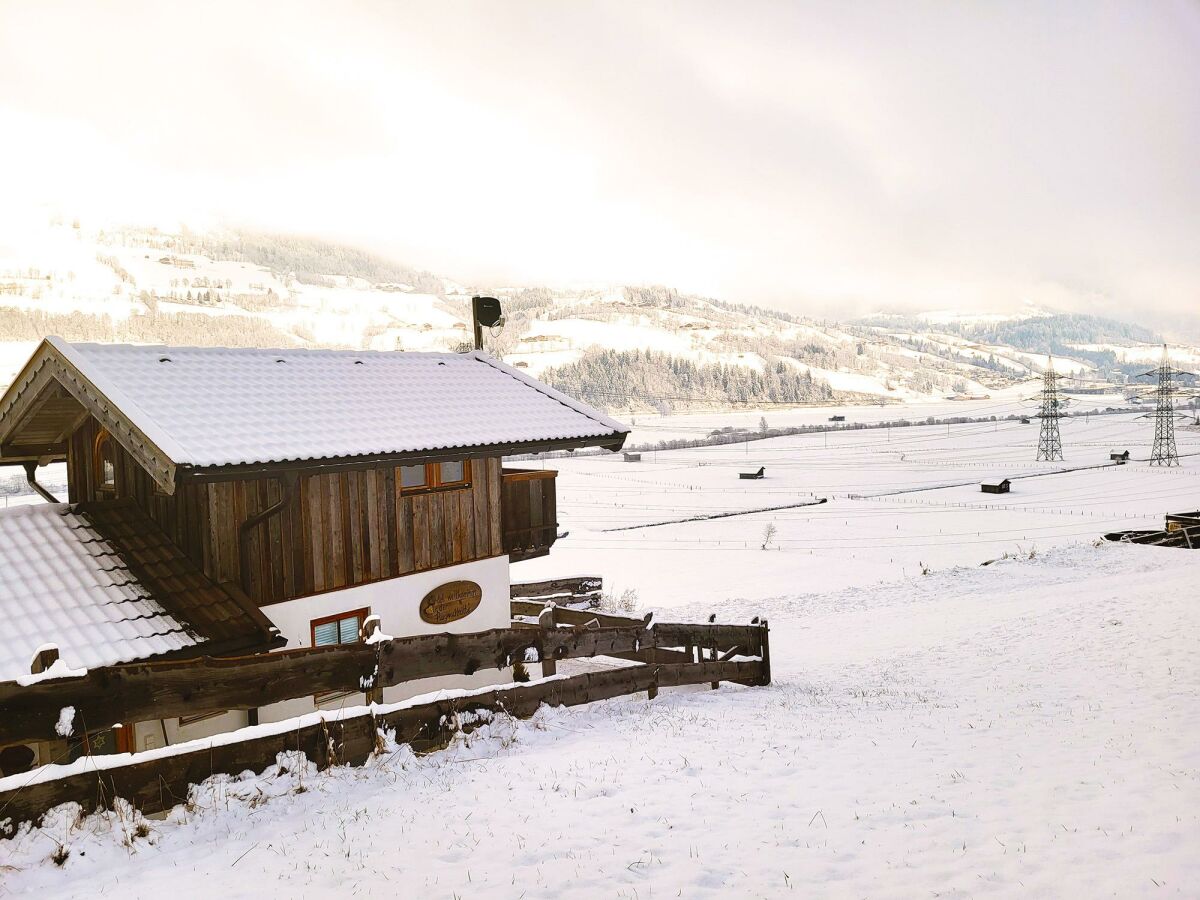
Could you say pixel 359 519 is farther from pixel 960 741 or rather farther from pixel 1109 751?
pixel 1109 751

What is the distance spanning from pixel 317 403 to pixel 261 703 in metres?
6.00

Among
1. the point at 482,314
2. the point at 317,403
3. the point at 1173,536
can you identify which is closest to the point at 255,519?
the point at 317,403

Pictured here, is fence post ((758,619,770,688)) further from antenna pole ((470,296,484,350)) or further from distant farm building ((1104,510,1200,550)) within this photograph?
distant farm building ((1104,510,1200,550))

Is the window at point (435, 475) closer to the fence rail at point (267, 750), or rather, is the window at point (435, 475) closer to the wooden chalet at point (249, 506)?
the wooden chalet at point (249, 506)

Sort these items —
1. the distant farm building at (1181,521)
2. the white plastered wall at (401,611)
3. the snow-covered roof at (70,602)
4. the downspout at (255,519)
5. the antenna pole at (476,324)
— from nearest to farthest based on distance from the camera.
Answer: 1. the snow-covered roof at (70,602)
2. the downspout at (255,519)
3. the white plastered wall at (401,611)
4. the antenna pole at (476,324)
5. the distant farm building at (1181,521)

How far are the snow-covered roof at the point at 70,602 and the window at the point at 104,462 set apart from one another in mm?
1029

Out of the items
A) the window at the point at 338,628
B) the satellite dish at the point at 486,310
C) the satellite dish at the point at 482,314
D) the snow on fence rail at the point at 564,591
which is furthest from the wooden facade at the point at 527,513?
the snow on fence rail at the point at 564,591

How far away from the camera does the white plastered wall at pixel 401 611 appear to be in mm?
10633

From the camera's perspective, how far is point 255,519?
10.1 m

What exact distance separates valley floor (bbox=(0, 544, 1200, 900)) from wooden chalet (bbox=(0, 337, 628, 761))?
3552 millimetres

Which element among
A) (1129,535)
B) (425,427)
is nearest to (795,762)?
(425,427)

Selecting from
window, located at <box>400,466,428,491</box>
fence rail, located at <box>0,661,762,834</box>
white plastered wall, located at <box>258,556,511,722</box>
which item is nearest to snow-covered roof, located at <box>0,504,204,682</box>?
white plastered wall, located at <box>258,556,511,722</box>

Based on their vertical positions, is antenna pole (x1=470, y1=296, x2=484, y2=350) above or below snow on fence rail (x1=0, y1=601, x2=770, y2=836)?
above

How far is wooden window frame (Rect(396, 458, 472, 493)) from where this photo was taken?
40.7 feet
